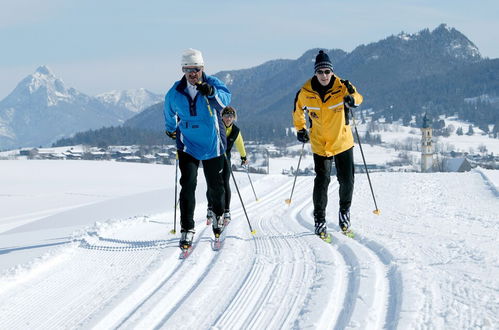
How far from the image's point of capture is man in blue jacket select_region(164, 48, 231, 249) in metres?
5.61

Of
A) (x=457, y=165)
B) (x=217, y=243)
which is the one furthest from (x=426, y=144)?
(x=217, y=243)

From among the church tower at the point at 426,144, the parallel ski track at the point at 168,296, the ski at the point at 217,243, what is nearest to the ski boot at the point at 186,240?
the parallel ski track at the point at 168,296

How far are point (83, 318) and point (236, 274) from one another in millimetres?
1491

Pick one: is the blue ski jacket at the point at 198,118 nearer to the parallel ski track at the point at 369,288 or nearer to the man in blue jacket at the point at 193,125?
the man in blue jacket at the point at 193,125

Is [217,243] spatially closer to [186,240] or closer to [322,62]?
[186,240]

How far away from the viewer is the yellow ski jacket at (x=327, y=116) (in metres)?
6.23

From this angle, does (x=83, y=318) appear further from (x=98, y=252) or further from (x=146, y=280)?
(x=98, y=252)

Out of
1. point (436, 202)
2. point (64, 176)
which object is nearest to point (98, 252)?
point (436, 202)

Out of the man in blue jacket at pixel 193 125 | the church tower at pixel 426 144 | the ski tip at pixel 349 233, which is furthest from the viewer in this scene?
the church tower at pixel 426 144

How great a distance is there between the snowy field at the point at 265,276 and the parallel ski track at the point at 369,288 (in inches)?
0.5

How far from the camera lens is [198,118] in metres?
5.75

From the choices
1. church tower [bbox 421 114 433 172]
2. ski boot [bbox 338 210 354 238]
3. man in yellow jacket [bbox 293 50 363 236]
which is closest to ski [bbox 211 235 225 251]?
man in yellow jacket [bbox 293 50 363 236]

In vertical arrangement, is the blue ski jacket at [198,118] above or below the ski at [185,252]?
above

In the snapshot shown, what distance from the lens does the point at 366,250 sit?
542 cm
